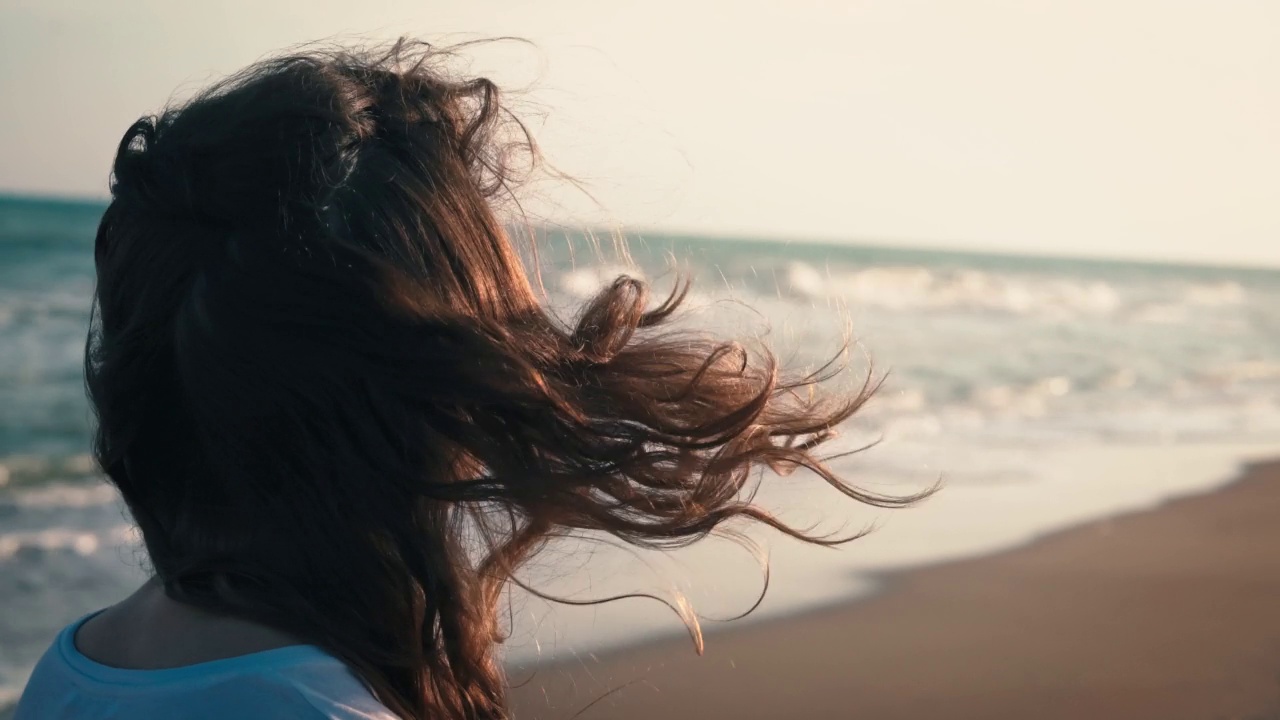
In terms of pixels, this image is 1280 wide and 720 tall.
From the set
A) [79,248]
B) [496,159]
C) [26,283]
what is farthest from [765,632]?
[79,248]

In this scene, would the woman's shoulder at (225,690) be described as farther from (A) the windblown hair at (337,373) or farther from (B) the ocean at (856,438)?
(B) the ocean at (856,438)

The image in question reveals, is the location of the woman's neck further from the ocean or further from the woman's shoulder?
the ocean

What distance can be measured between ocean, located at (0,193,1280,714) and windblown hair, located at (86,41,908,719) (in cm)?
25

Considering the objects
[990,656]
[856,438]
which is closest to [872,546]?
[990,656]

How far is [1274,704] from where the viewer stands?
12.4ft

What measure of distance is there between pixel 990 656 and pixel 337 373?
3.53 m

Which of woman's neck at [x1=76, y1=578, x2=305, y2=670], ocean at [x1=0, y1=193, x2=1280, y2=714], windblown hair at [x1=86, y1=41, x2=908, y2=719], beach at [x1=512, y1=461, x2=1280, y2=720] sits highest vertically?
windblown hair at [x1=86, y1=41, x2=908, y2=719]

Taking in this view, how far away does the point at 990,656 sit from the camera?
4.33 m

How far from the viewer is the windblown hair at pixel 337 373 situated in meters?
1.25

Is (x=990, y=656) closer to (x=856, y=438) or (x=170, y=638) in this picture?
(x=170, y=638)

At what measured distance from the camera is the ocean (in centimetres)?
405

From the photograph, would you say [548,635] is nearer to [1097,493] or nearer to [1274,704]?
[1274,704]

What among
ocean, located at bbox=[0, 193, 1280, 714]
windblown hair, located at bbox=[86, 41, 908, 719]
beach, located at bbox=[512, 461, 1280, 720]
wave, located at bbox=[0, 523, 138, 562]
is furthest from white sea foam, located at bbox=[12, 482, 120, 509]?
windblown hair, located at bbox=[86, 41, 908, 719]

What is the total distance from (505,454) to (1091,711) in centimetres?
300
